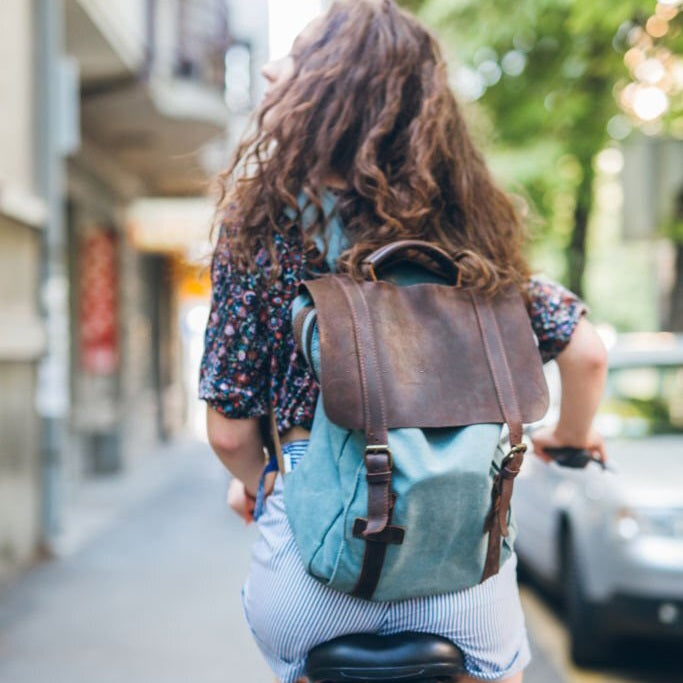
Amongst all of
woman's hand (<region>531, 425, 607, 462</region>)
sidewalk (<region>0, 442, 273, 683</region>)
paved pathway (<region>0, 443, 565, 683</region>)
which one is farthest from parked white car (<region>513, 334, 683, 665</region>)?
woman's hand (<region>531, 425, 607, 462</region>)

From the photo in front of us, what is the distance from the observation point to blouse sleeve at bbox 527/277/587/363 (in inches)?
82.5


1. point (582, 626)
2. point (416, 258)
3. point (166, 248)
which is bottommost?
point (582, 626)

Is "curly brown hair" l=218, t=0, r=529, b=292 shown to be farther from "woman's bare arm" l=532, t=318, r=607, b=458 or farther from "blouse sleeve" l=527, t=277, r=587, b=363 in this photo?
"woman's bare arm" l=532, t=318, r=607, b=458

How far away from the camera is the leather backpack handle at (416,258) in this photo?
184 cm

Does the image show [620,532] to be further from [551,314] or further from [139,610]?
[551,314]

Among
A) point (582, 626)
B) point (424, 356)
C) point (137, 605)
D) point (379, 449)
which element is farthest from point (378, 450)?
point (137, 605)

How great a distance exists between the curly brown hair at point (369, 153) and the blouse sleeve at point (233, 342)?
0.14 feet

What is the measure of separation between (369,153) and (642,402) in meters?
5.34

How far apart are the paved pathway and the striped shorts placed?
3.48 metres

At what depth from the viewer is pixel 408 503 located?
1.67m

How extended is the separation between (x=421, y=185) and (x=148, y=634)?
4.66 metres

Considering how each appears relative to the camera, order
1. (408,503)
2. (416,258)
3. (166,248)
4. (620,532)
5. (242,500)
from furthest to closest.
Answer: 1. (166,248)
2. (620,532)
3. (242,500)
4. (416,258)
5. (408,503)

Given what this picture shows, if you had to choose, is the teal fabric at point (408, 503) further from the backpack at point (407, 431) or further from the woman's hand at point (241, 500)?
the woman's hand at point (241, 500)

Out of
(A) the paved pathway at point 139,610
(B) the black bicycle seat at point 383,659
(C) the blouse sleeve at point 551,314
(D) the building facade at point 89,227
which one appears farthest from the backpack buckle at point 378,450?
(A) the paved pathway at point 139,610
